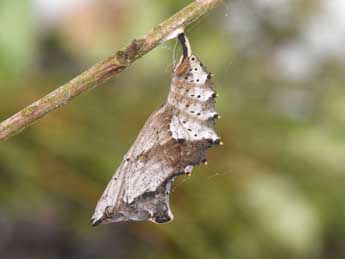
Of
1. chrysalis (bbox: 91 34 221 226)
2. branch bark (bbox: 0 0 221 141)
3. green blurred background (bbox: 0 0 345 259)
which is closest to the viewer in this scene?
branch bark (bbox: 0 0 221 141)

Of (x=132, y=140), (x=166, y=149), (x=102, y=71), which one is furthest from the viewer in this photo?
(x=132, y=140)

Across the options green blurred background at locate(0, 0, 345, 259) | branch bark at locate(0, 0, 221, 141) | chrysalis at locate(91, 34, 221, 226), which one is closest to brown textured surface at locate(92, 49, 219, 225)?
chrysalis at locate(91, 34, 221, 226)

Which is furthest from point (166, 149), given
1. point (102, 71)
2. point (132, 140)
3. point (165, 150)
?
point (132, 140)

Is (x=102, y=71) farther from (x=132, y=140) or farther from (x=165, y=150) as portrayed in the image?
(x=132, y=140)

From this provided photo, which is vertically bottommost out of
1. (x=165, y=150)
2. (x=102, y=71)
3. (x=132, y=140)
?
(x=102, y=71)

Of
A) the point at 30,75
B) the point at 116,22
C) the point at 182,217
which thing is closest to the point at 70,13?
the point at 30,75

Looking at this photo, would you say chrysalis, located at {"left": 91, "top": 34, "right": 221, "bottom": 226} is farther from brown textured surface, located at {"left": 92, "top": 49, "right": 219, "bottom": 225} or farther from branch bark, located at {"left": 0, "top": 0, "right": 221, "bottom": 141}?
branch bark, located at {"left": 0, "top": 0, "right": 221, "bottom": 141}
